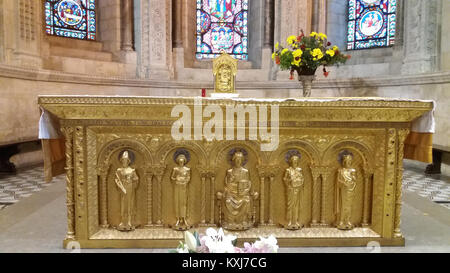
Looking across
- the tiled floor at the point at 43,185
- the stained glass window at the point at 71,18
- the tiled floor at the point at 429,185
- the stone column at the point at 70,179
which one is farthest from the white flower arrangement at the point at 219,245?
the stained glass window at the point at 71,18

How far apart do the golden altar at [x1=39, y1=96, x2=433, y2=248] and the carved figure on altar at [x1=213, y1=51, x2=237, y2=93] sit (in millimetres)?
894

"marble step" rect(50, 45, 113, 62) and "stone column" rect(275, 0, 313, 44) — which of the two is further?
"stone column" rect(275, 0, 313, 44)

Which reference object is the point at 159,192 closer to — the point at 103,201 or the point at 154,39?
the point at 103,201

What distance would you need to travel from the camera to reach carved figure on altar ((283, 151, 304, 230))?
285 cm

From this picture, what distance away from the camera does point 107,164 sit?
2.82 metres

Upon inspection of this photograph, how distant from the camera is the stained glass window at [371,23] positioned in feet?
25.6

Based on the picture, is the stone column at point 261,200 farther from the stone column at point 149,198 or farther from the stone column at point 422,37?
the stone column at point 422,37

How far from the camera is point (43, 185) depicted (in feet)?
16.5

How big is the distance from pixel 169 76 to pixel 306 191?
18.7ft

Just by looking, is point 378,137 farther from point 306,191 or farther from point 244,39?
point 244,39

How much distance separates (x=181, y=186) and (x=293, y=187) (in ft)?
3.08

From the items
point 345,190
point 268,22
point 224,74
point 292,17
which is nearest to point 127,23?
point 268,22

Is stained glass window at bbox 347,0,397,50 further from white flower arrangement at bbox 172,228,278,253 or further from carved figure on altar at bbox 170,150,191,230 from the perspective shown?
white flower arrangement at bbox 172,228,278,253

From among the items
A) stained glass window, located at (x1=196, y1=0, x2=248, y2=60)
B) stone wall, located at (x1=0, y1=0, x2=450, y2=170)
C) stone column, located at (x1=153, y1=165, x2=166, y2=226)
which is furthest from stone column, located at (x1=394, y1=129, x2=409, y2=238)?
stained glass window, located at (x1=196, y1=0, x2=248, y2=60)
